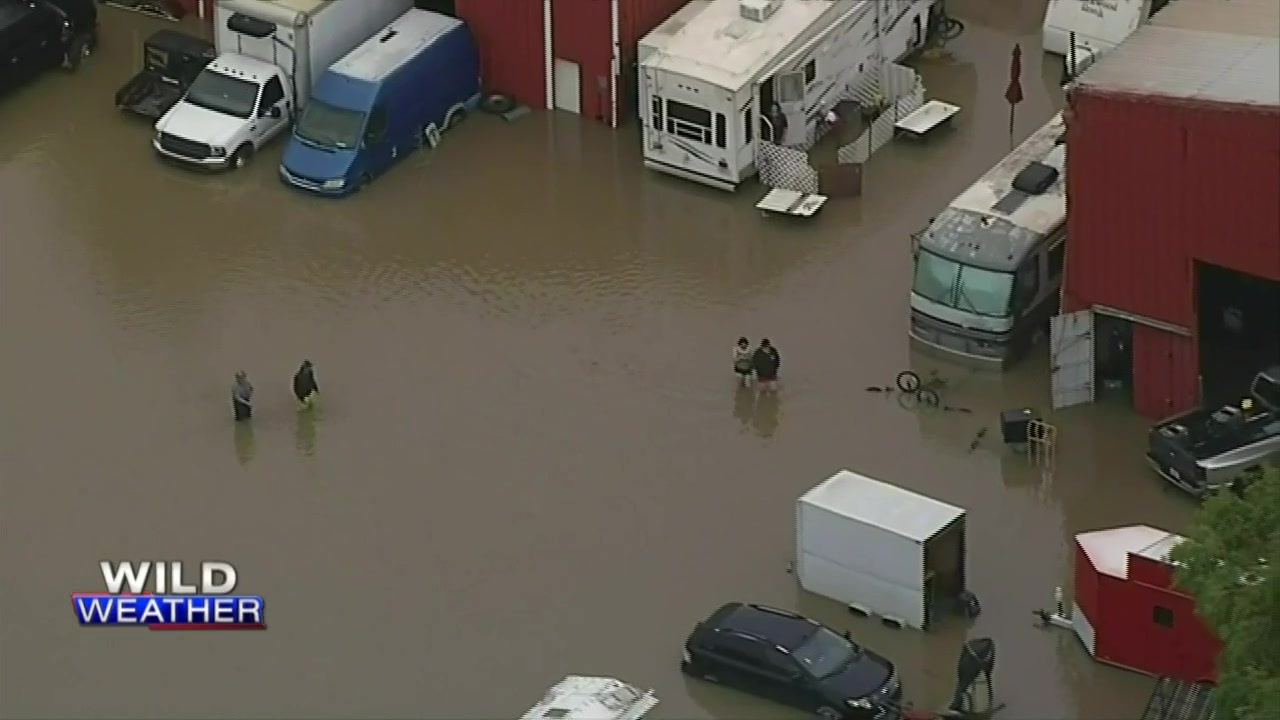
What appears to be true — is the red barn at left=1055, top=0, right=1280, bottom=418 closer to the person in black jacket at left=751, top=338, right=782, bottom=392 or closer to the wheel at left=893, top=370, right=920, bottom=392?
the wheel at left=893, top=370, right=920, bottom=392

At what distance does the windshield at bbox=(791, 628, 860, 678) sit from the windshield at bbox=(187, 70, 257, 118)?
53.1 feet

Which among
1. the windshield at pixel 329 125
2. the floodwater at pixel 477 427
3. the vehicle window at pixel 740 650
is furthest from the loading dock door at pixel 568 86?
the vehicle window at pixel 740 650

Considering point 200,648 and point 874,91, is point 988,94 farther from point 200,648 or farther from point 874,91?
point 200,648

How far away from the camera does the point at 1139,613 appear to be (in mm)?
33219

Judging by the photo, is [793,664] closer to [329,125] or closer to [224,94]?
[329,125]

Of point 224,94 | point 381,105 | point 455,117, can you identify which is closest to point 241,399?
point 381,105

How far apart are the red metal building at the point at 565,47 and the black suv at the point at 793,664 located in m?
14.1

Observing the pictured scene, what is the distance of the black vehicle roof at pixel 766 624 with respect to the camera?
32969 millimetres

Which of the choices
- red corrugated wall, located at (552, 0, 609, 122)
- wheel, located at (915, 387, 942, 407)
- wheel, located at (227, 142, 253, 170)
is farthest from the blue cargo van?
wheel, located at (915, 387, 942, 407)

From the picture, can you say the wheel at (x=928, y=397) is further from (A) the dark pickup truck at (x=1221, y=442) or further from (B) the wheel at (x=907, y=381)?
(A) the dark pickup truck at (x=1221, y=442)

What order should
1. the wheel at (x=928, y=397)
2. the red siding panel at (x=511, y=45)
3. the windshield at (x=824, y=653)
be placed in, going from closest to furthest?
the windshield at (x=824, y=653), the wheel at (x=928, y=397), the red siding panel at (x=511, y=45)

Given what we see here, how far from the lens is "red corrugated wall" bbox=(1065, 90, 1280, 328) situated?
36031 millimetres

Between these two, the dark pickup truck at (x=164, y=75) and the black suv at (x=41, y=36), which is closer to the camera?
the dark pickup truck at (x=164, y=75)

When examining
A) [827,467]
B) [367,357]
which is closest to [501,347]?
[367,357]
